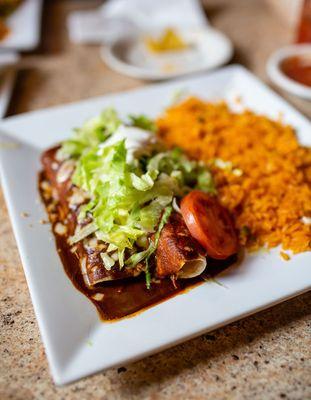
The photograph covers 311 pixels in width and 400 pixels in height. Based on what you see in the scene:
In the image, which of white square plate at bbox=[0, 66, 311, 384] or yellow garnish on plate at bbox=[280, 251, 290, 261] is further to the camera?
yellow garnish on plate at bbox=[280, 251, 290, 261]

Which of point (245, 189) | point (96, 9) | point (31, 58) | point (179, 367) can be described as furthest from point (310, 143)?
point (96, 9)

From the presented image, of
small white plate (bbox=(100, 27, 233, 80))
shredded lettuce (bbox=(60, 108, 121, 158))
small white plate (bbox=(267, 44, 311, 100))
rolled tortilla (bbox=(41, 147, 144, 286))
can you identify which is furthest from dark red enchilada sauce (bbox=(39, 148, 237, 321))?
small white plate (bbox=(100, 27, 233, 80))

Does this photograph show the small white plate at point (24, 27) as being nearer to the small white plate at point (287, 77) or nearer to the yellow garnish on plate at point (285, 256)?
the small white plate at point (287, 77)

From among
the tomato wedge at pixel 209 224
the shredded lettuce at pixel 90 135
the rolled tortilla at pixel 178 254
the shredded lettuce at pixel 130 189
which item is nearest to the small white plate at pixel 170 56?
the shredded lettuce at pixel 90 135

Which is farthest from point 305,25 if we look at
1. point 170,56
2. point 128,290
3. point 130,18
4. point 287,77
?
point 128,290

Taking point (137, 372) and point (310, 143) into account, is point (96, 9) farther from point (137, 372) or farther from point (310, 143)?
point (137, 372)

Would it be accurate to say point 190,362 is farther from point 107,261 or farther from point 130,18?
point 130,18

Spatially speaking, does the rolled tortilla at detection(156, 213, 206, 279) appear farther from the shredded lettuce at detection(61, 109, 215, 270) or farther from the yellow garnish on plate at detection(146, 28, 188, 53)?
the yellow garnish on plate at detection(146, 28, 188, 53)
